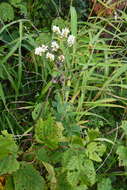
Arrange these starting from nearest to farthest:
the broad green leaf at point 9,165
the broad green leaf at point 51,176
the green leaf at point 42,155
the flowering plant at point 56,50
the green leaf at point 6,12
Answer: the broad green leaf at point 9,165 < the green leaf at point 42,155 < the broad green leaf at point 51,176 < the flowering plant at point 56,50 < the green leaf at point 6,12

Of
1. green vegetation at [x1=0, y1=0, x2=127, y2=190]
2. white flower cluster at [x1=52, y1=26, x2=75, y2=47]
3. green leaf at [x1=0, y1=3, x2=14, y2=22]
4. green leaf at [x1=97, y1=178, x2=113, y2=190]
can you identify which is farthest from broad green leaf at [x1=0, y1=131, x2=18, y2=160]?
green leaf at [x1=0, y1=3, x2=14, y2=22]

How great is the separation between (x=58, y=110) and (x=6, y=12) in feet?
3.39

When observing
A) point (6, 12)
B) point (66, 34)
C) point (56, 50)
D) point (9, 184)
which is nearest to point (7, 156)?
point (9, 184)

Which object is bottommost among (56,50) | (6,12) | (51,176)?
(51,176)

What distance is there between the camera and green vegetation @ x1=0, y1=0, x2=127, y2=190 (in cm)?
177

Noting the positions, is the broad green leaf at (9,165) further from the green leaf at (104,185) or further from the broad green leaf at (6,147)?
the green leaf at (104,185)

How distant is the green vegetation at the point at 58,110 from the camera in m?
1.77

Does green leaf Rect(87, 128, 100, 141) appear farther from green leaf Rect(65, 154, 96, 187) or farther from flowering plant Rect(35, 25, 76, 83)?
flowering plant Rect(35, 25, 76, 83)

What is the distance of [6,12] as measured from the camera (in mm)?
2707

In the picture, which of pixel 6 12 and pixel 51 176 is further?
pixel 6 12

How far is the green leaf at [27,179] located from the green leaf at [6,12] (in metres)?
1.21

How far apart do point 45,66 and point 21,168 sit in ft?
2.98

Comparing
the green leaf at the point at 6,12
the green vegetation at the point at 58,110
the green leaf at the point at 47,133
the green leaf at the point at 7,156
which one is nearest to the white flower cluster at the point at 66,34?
the green vegetation at the point at 58,110

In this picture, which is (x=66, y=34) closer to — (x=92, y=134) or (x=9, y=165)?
(x=92, y=134)
